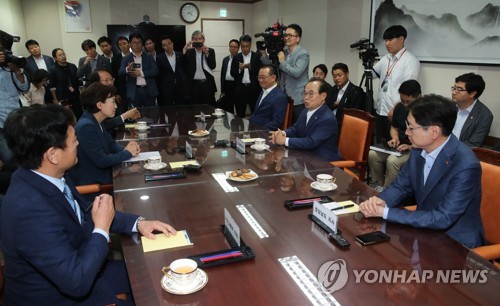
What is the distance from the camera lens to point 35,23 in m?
6.87

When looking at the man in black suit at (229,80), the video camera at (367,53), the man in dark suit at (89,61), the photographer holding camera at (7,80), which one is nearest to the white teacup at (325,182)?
the video camera at (367,53)

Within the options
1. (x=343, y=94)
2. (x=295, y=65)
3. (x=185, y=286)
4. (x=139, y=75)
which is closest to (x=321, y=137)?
(x=343, y=94)

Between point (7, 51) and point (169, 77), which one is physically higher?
point (7, 51)

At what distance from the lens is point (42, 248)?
3.65 feet

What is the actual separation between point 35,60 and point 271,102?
4204 millimetres

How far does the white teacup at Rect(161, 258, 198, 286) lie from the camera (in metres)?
1.08

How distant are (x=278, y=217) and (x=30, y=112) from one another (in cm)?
100

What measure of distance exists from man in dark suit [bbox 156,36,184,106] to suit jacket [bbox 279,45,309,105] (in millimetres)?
1648

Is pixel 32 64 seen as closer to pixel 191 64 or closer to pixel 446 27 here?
pixel 191 64

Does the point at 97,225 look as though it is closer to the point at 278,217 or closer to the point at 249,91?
the point at 278,217

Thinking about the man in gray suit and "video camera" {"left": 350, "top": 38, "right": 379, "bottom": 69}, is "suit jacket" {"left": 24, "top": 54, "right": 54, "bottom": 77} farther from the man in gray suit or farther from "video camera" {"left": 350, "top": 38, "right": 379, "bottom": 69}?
"video camera" {"left": 350, "top": 38, "right": 379, "bottom": 69}

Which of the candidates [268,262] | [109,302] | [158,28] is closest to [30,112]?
[109,302]

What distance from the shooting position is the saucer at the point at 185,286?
1.07 metres

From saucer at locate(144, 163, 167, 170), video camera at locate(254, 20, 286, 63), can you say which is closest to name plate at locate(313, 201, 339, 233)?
saucer at locate(144, 163, 167, 170)
